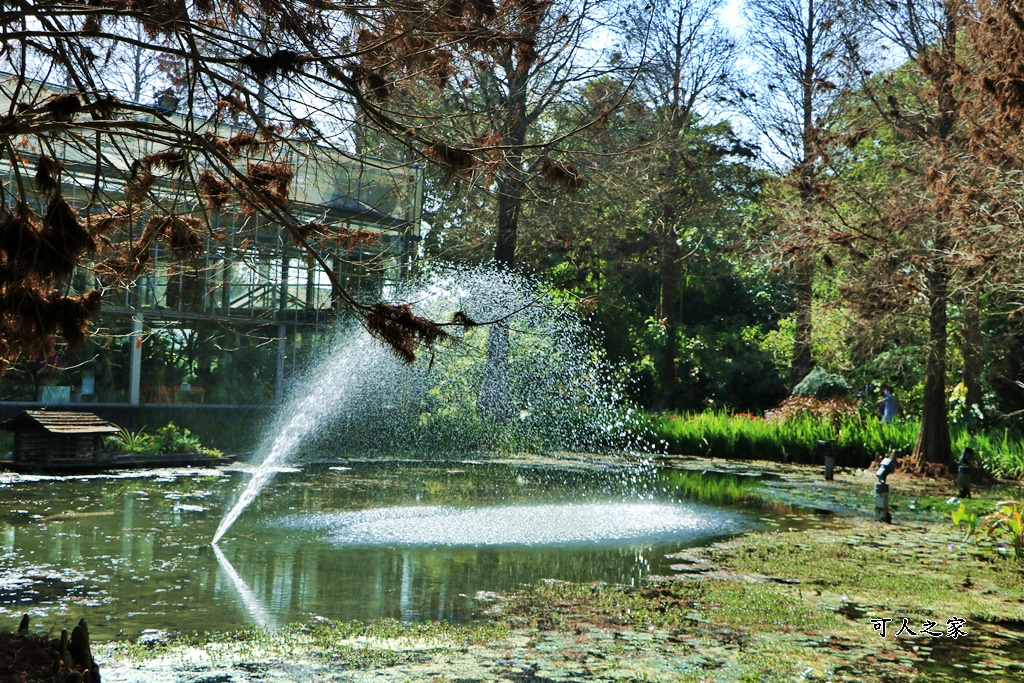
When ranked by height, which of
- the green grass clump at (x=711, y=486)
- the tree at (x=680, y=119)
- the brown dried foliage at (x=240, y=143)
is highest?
the tree at (x=680, y=119)

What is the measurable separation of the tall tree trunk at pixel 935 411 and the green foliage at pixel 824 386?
6.04m

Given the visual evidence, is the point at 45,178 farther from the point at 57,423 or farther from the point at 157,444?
the point at 157,444

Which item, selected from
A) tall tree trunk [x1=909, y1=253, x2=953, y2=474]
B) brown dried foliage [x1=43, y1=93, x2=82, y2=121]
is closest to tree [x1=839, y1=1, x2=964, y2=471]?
tall tree trunk [x1=909, y1=253, x2=953, y2=474]

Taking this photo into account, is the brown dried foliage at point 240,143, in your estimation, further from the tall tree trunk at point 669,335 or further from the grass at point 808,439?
the tall tree trunk at point 669,335

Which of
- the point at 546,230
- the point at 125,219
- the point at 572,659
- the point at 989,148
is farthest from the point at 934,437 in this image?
the point at 125,219

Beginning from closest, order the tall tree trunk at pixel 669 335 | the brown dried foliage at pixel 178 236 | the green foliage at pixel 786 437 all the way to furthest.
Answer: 1. the brown dried foliage at pixel 178 236
2. the green foliage at pixel 786 437
3. the tall tree trunk at pixel 669 335

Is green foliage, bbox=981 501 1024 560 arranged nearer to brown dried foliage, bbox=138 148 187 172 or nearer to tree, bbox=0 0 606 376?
tree, bbox=0 0 606 376

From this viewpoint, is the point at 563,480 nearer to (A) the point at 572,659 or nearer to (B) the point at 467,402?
(B) the point at 467,402

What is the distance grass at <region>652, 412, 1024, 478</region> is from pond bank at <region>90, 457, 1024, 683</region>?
356 inches

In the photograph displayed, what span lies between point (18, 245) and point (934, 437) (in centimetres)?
1665

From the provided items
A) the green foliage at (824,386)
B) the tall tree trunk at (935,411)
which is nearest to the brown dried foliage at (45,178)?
the tall tree trunk at (935,411)

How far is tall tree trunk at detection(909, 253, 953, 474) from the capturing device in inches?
674

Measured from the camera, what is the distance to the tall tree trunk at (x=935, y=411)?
56.1 ft

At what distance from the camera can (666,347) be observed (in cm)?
2970
